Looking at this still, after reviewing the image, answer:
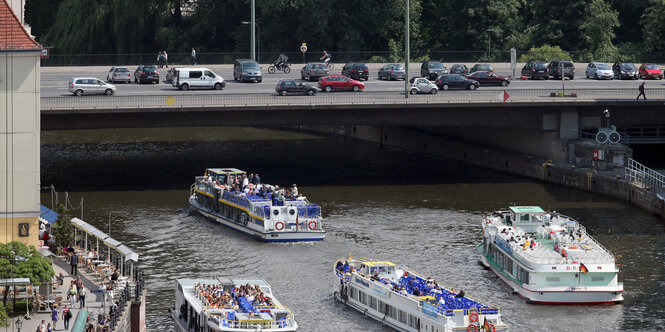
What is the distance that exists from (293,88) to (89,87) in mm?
16679

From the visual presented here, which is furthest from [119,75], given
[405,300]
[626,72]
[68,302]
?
[405,300]

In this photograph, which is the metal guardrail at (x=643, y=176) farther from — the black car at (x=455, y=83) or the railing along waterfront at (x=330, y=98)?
the black car at (x=455, y=83)

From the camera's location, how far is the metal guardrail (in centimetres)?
9094

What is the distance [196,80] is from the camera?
109 meters

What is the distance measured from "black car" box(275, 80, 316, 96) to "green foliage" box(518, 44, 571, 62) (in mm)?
38747

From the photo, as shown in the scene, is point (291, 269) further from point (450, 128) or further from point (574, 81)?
point (574, 81)

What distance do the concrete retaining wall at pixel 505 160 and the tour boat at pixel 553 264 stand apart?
17135mm

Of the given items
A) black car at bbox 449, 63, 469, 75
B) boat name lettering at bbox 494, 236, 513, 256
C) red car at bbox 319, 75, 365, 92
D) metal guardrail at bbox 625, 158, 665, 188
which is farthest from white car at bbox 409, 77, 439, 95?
boat name lettering at bbox 494, 236, 513, 256

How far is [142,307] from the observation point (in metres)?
58.8

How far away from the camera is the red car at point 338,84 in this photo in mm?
109688

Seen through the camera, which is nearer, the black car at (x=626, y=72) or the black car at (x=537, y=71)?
the black car at (x=537, y=71)

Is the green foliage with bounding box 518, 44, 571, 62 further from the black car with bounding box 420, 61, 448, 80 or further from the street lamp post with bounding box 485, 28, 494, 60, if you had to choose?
the black car with bounding box 420, 61, 448, 80

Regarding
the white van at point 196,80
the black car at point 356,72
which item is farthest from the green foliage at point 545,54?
the white van at point 196,80

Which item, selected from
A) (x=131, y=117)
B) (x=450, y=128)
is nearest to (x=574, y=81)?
(x=450, y=128)
